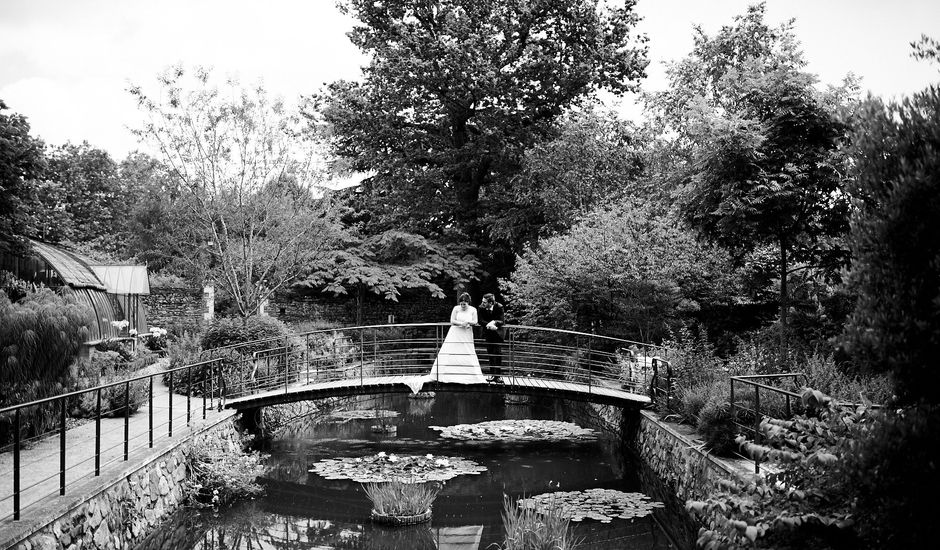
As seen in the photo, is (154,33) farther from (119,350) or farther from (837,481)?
(837,481)

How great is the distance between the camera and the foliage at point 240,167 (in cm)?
1853

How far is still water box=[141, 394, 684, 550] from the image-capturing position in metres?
9.27

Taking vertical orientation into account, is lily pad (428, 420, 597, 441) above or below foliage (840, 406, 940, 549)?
below

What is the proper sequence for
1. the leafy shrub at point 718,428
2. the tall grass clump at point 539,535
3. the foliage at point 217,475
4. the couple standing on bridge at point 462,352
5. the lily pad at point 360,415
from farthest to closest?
the lily pad at point 360,415 → the couple standing on bridge at point 462,352 → the foliage at point 217,475 → the leafy shrub at point 718,428 → the tall grass clump at point 539,535

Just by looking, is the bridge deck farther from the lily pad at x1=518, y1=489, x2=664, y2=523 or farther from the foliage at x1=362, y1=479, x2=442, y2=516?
the foliage at x1=362, y1=479, x2=442, y2=516

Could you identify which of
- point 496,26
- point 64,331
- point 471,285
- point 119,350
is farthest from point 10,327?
point 471,285

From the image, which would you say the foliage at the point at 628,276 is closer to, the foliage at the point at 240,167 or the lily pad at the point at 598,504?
the foliage at the point at 240,167

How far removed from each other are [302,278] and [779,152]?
1784 centimetres

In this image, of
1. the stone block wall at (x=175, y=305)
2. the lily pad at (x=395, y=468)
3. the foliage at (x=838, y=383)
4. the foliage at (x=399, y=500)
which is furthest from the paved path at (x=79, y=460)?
the stone block wall at (x=175, y=305)

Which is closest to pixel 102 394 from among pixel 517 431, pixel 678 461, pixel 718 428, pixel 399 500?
pixel 399 500

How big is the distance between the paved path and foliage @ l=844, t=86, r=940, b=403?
6339 mm

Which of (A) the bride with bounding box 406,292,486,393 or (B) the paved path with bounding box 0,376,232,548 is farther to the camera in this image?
(A) the bride with bounding box 406,292,486,393

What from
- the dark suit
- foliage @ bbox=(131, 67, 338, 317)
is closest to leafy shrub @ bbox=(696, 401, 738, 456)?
the dark suit

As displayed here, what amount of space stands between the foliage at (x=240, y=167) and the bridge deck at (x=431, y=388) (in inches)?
188
